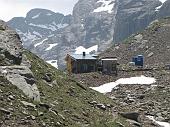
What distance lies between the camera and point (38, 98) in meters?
22.9

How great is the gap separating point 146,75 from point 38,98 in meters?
42.1

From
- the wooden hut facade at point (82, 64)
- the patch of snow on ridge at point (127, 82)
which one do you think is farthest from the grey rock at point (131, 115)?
the wooden hut facade at point (82, 64)

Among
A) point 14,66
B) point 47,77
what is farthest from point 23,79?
point 47,77

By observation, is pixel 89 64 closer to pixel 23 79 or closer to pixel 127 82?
pixel 127 82

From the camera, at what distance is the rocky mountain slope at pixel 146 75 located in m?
38.6

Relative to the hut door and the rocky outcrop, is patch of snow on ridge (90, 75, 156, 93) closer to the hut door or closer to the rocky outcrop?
the hut door

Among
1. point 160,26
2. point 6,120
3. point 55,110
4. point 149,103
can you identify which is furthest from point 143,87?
point 160,26

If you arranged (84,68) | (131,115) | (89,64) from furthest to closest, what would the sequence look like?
(89,64) < (84,68) < (131,115)

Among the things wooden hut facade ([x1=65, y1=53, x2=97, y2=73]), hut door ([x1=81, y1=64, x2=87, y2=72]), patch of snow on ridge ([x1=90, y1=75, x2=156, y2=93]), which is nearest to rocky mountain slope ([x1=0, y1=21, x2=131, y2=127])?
patch of snow on ridge ([x1=90, y1=75, x2=156, y2=93])

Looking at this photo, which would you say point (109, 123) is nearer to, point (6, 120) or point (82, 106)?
point (82, 106)

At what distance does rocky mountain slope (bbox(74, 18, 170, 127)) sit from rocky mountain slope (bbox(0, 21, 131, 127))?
398cm

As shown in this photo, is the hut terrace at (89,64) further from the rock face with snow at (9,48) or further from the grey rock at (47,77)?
the rock face with snow at (9,48)

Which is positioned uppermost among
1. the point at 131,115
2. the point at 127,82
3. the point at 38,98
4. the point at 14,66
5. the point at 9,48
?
the point at 9,48

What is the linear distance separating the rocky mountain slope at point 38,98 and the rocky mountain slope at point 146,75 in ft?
13.1
